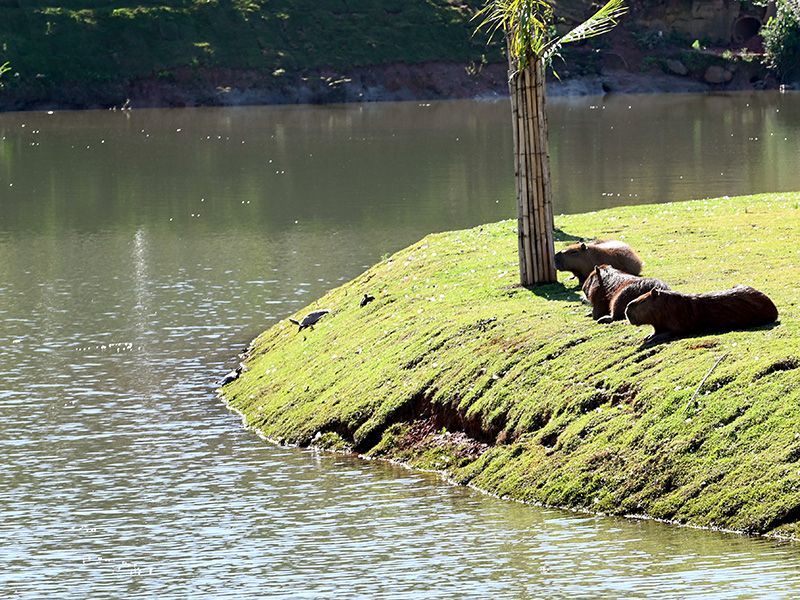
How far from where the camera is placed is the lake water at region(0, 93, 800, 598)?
16.2 meters

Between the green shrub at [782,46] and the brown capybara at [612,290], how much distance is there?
344 ft

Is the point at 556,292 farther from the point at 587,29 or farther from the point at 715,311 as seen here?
the point at 715,311

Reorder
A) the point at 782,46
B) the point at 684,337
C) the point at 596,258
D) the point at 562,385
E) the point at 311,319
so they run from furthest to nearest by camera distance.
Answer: the point at 782,46 < the point at 311,319 < the point at 596,258 < the point at 562,385 < the point at 684,337

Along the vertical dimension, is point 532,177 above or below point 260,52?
below

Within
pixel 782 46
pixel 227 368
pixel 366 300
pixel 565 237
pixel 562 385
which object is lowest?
pixel 227 368

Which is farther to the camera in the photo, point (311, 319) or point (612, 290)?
point (311, 319)

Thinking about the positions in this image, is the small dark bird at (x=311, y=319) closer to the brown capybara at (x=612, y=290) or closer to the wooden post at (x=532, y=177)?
the wooden post at (x=532, y=177)

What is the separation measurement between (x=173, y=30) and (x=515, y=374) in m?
115

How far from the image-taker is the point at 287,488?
20.8 metres

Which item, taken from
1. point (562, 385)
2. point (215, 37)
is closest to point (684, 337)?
point (562, 385)

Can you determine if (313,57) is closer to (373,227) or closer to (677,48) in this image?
(677,48)

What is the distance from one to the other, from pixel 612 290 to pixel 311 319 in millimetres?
9700

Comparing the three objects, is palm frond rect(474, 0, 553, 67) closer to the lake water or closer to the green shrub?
the lake water

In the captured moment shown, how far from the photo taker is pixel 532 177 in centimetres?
2605
